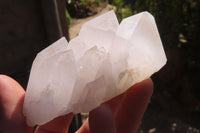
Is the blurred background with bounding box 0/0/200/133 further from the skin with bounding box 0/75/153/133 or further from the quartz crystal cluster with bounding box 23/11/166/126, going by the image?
the skin with bounding box 0/75/153/133

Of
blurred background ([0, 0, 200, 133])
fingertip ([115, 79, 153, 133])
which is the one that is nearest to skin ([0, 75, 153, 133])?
fingertip ([115, 79, 153, 133])

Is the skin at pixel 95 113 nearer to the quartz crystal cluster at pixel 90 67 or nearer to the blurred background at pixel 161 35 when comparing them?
the quartz crystal cluster at pixel 90 67

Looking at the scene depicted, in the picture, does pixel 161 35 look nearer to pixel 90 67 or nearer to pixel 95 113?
pixel 90 67

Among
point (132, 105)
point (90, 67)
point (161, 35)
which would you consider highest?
point (90, 67)

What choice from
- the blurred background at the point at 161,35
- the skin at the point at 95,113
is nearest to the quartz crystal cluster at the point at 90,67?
the skin at the point at 95,113

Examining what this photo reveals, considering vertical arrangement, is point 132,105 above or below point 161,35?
below

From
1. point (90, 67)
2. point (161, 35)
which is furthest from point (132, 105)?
point (161, 35)

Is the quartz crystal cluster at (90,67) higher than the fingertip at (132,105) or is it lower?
higher
